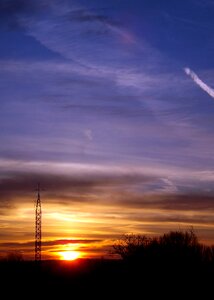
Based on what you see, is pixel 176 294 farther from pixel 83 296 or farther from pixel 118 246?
pixel 118 246

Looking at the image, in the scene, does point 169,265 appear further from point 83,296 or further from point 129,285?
point 83,296

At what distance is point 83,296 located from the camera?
4738 cm

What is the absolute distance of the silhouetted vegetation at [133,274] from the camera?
1987 inches

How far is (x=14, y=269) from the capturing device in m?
74.2

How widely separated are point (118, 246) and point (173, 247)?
28.2ft

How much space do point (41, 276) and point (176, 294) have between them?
19.5 m

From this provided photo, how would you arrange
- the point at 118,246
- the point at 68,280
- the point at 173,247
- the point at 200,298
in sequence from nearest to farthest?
the point at 200,298 < the point at 68,280 < the point at 173,247 < the point at 118,246

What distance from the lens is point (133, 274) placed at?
60.1 metres

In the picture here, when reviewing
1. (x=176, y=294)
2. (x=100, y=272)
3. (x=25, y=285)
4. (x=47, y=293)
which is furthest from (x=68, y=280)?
(x=176, y=294)

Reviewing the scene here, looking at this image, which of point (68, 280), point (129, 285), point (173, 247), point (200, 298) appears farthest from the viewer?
point (173, 247)

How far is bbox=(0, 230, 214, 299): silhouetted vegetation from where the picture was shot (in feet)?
166

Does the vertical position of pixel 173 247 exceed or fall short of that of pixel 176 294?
it exceeds it

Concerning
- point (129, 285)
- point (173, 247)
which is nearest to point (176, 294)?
point (129, 285)

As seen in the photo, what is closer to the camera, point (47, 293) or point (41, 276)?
point (47, 293)
